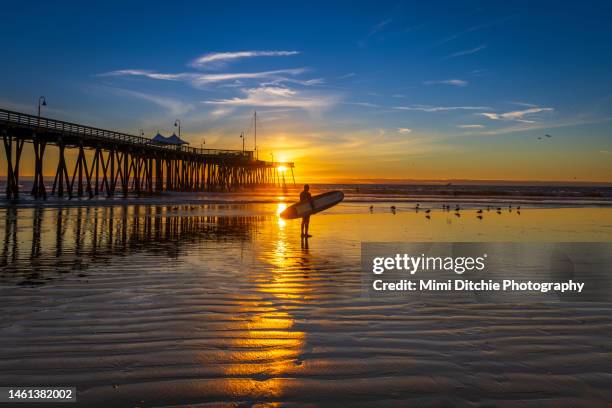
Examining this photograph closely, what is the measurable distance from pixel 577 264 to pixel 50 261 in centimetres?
1082

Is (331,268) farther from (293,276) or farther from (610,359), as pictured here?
(610,359)

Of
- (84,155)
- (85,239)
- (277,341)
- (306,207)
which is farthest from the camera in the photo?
(84,155)

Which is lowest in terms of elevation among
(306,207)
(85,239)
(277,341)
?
(277,341)

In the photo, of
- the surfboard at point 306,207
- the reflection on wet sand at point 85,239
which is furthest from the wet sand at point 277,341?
the surfboard at point 306,207

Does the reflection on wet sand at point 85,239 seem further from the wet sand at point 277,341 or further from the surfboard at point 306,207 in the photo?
the surfboard at point 306,207

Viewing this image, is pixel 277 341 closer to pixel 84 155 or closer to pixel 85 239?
pixel 85 239

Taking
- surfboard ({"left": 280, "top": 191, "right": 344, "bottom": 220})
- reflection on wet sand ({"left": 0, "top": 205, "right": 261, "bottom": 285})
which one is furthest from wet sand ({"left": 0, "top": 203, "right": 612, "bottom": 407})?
surfboard ({"left": 280, "top": 191, "right": 344, "bottom": 220})

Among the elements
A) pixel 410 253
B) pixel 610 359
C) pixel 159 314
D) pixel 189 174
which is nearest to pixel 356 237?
pixel 410 253

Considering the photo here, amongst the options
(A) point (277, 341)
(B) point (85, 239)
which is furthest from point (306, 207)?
(A) point (277, 341)

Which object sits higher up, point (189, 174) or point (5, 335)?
point (189, 174)

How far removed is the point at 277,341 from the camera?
4.65 m

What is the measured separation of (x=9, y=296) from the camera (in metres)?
6.46

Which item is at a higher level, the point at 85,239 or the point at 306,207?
the point at 306,207

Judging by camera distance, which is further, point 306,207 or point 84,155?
point 84,155
